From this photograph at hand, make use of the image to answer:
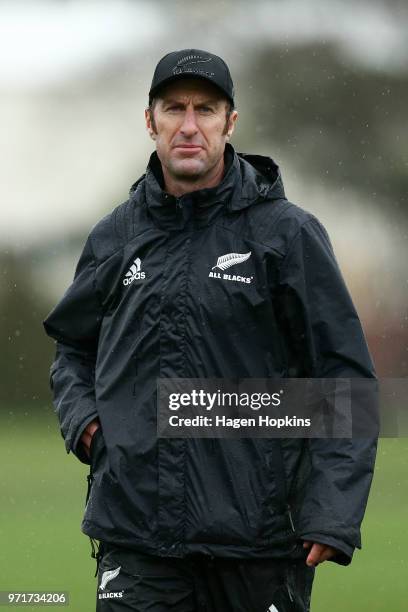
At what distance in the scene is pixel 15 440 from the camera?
72.0 ft

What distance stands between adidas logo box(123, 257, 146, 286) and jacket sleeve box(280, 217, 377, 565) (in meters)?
0.35

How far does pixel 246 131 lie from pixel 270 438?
2049cm

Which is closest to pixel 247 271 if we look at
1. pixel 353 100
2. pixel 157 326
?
pixel 157 326

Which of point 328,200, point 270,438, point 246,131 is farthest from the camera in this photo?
point 246,131

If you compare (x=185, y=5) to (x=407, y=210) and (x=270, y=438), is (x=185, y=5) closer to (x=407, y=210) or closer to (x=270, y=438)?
(x=407, y=210)

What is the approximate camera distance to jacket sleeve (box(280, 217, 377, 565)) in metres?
3.00

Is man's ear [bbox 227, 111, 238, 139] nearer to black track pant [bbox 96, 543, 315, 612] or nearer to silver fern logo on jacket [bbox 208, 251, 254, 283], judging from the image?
silver fern logo on jacket [bbox 208, 251, 254, 283]

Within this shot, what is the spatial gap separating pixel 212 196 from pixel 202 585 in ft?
3.08

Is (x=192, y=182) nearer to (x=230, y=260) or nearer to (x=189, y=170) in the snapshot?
(x=189, y=170)

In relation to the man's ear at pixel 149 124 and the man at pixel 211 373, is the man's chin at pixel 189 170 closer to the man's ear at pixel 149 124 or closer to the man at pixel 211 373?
the man at pixel 211 373

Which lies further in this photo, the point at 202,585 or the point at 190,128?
the point at 190,128

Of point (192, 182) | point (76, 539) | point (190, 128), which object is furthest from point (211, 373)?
point (76, 539)

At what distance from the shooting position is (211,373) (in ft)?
10.1

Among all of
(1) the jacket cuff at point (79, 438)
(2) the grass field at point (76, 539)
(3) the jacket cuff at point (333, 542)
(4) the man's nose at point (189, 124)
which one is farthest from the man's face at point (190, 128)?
(2) the grass field at point (76, 539)
